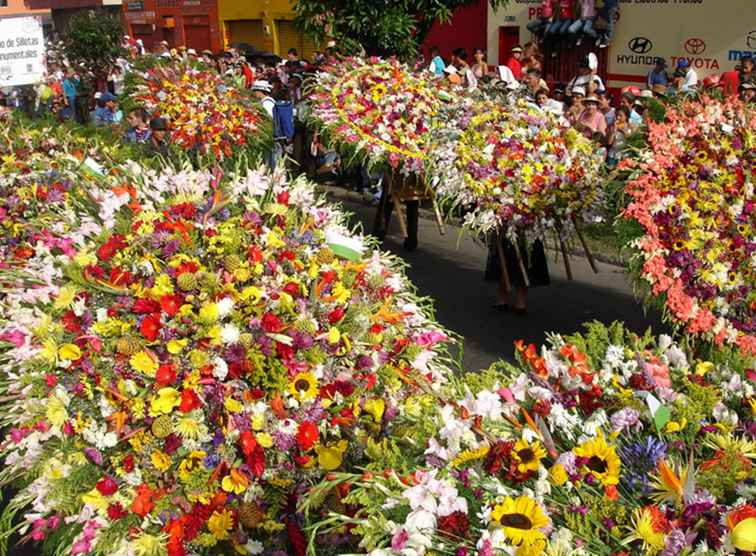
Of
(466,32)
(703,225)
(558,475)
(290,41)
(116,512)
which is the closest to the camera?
(558,475)

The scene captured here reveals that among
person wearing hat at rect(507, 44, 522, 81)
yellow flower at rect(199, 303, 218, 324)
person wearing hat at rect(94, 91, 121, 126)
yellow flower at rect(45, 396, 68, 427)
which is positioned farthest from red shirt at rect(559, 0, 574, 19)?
yellow flower at rect(45, 396, 68, 427)

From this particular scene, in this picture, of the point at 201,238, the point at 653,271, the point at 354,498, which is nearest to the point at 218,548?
the point at 354,498

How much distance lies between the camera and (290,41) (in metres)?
27.3

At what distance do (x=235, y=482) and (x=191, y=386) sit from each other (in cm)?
43

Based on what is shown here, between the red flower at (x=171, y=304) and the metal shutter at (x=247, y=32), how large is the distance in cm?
2618

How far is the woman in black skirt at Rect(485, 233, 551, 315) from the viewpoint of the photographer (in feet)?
28.5

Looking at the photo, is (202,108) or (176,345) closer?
(176,345)

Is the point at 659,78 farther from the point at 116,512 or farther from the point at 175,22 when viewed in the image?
the point at 175,22

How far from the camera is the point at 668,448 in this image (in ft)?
9.09

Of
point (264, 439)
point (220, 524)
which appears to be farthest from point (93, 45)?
point (220, 524)

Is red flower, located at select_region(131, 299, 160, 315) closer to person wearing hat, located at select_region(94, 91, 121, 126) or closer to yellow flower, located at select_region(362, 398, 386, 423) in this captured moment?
yellow flower, located at select_region(362, 398, 386, 423)

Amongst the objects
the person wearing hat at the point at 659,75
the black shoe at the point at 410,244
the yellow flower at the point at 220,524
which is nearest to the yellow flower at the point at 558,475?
the yellow flower at the point at 220,524

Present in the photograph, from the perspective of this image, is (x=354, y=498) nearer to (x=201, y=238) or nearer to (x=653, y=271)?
(x=201, y=238)

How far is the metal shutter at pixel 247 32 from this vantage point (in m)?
28.9
